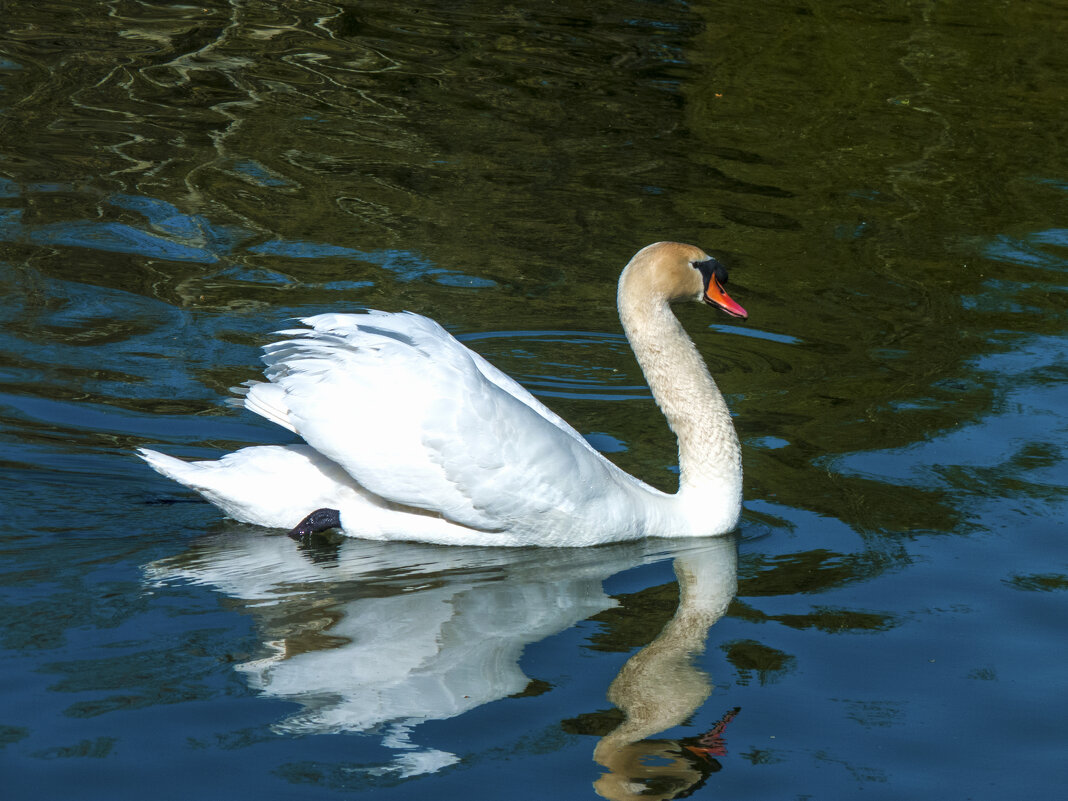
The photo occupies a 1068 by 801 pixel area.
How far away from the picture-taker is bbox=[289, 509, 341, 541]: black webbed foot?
611 cm

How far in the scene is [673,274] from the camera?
6516mm

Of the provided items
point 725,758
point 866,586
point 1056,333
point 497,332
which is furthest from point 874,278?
point 725,758

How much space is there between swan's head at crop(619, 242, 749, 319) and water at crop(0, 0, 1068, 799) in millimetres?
1087

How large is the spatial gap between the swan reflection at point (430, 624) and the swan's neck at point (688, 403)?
259 millimetres

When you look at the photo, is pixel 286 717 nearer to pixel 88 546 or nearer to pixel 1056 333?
pixel 88 546

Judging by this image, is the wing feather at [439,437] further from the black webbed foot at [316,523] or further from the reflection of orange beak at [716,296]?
the reflection of orange beak at [716,296]

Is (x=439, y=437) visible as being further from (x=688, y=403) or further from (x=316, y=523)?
(x=688, y=403)

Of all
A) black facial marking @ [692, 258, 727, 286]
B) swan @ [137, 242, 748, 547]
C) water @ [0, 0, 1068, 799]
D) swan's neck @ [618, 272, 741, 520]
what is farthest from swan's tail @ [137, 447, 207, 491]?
black facial marking @ [692, 258, 727, 286]

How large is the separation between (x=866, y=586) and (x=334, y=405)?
7.85 ft

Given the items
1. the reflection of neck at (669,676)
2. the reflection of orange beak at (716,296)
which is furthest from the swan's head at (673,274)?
the reflection of neck at (669,676)

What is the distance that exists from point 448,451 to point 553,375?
7.65 feet

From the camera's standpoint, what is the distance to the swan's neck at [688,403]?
21.2ft

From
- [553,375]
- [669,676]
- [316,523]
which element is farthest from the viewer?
[553,375]

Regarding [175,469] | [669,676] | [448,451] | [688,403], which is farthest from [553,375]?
[669,676]
